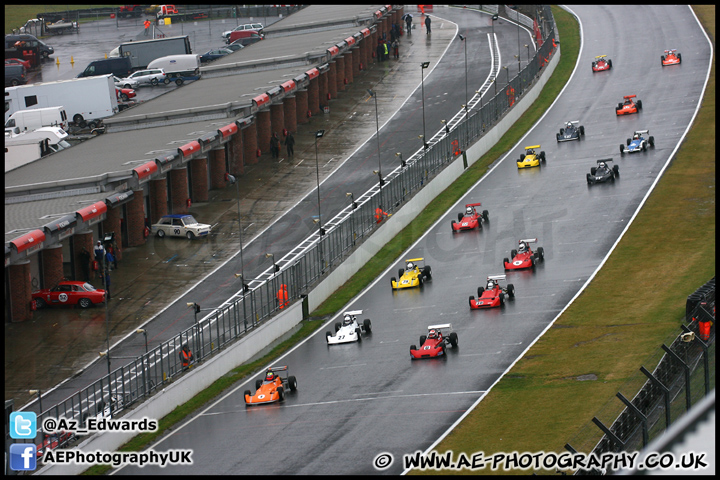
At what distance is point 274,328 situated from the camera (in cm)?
4794

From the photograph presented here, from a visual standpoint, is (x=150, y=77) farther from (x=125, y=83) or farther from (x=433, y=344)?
(x=433, y=344)

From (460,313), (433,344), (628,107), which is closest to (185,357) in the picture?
(433,344)

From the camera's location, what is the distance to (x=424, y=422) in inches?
1406

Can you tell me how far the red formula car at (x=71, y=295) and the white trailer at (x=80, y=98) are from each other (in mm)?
38461

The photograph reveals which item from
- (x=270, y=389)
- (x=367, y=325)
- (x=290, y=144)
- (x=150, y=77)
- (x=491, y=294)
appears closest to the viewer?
(x=270, y=389)

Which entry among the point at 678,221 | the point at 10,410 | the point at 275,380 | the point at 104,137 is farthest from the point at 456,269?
the point at 104,137

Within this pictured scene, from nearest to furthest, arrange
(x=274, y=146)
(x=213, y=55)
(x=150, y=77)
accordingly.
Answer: (x=274, y=146) < (x=150, y=77) < (x=213, y=55)

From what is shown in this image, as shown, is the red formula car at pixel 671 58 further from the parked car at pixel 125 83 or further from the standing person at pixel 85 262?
the standing person at pixel 85 262

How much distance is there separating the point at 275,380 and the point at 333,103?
170 feet

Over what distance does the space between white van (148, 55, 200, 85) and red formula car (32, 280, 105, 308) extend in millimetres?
51704

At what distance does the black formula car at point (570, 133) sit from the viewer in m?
72.8

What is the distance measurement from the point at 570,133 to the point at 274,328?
108 ft

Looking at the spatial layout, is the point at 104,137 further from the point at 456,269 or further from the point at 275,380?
the point at 275,380

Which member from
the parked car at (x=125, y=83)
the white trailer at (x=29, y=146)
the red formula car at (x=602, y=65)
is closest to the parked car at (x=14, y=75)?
the parked car at (x=125, y=83)
